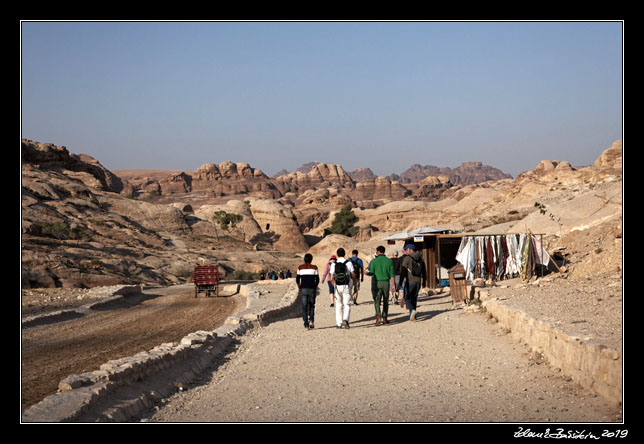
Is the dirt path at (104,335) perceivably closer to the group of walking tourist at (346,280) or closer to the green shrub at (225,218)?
the group of walking tourist at (346,280)

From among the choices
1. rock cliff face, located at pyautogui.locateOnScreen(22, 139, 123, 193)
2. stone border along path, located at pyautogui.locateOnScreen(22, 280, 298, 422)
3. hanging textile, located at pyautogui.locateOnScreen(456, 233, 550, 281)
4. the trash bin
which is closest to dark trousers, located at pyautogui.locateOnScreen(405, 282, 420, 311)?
the trash bin

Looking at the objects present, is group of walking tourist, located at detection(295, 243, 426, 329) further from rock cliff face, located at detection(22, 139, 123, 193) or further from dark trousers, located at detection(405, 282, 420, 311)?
rock cliff face, located at detection(22, 139, 123, 193)

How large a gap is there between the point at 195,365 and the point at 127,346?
→ 318cm

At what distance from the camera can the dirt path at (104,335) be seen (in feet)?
28.8

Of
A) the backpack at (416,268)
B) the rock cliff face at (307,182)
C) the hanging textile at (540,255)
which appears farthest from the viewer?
the rock cliff face at (307,182)

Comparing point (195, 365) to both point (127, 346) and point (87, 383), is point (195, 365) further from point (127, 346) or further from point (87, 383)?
point (127, 346)

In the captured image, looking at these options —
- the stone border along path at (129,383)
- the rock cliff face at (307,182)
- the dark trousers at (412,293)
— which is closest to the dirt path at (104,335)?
the stone border along path at (129,383)

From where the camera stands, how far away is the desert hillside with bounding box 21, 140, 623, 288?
25.9 m

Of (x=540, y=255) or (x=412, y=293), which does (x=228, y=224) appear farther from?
(x=412, y=293)

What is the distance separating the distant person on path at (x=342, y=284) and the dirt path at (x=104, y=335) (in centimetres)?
318

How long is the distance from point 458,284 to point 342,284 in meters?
4.75

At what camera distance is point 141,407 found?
6543 mm

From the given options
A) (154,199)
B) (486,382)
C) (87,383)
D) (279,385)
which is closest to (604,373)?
(486,382)

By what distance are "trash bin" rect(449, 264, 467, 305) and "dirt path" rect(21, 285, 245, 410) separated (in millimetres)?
5660
